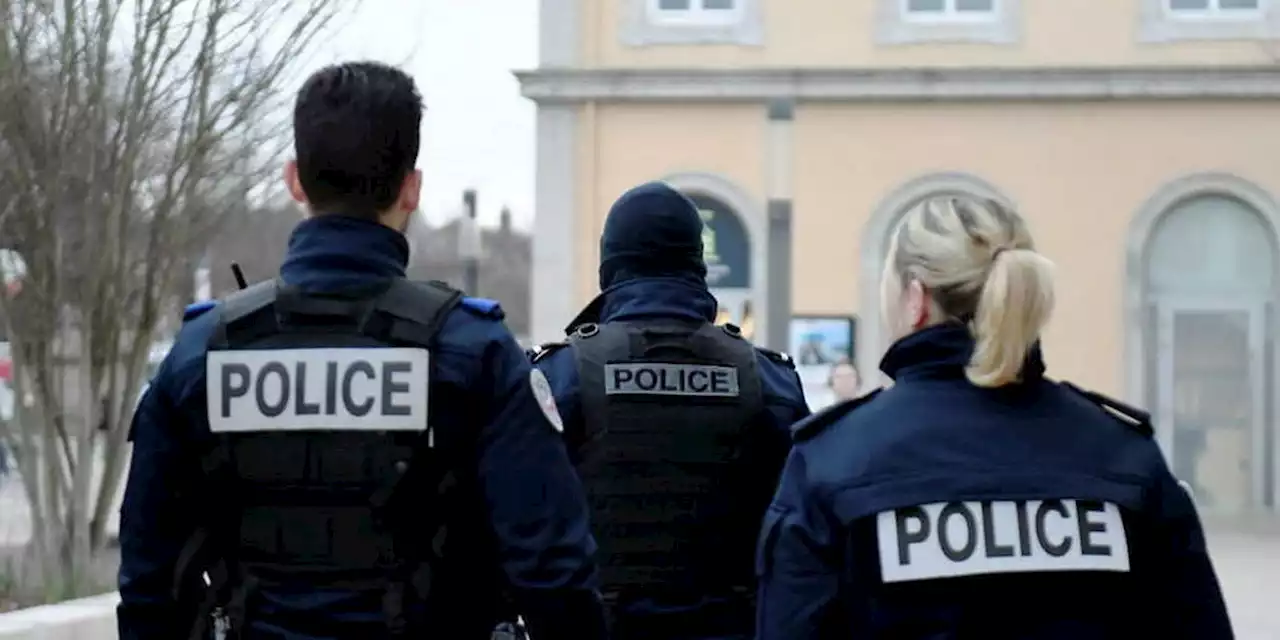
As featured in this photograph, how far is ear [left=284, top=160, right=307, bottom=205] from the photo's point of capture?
325 centimetres

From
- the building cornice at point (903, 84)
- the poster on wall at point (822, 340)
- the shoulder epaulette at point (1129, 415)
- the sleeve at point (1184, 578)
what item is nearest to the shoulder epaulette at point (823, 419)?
the shoulder epaulette at point (1129, 415)

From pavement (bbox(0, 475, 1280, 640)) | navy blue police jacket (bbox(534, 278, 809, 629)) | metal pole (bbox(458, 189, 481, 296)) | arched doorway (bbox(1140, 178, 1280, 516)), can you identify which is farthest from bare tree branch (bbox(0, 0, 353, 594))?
arched doorway (bbox(1140, 178, 1280, 516))

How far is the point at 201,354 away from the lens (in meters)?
3.23

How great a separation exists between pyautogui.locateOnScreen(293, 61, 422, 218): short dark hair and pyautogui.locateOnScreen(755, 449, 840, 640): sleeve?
809mm

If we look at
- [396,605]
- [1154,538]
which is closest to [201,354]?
[396,605]

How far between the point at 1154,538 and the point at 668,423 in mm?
1744

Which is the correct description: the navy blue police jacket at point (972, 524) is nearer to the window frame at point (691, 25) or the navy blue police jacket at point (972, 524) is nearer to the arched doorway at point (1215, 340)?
the arched doorway at point (1215, 340)

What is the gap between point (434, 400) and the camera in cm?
314

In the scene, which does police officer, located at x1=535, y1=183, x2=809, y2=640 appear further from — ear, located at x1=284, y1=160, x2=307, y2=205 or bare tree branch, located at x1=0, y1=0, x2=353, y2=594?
bare tree branch, located at x1=0, y1=0, x2=353, y2=594

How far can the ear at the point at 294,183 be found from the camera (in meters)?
3.25

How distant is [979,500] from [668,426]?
1696mm

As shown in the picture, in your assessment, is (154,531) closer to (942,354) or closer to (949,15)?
(942,354)

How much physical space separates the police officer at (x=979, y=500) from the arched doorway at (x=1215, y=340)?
61.3 ft

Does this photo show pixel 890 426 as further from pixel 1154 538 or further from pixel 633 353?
pixel 633 353
